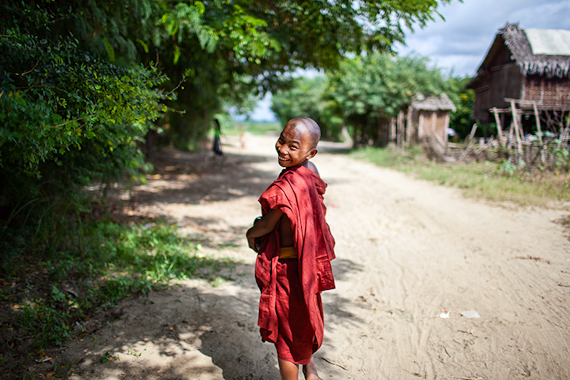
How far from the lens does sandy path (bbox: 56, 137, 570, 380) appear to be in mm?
2838

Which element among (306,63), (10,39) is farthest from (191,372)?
(306,63)

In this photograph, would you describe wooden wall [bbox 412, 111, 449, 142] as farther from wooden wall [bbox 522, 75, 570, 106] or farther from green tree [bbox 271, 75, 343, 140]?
green tree [bbox 271, 75, 343, 140]

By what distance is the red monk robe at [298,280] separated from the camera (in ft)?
7.11

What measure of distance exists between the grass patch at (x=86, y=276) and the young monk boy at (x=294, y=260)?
1937 mm

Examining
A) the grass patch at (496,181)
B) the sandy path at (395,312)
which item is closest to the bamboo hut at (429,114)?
the grass patch at (496,181)

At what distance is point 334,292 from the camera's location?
421cm

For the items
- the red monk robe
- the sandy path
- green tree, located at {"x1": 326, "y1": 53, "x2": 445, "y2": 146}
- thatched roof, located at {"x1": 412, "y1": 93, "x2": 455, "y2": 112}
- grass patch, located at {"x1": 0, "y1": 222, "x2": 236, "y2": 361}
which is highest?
green tree, located at {"x1": 326, "y1": 53, "x2": 445, "y2": 146}

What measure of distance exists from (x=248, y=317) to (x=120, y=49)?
131 inches

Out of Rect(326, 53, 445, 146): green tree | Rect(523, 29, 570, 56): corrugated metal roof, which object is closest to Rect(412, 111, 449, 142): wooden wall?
Rect(326, 53, 445, 146): green tree

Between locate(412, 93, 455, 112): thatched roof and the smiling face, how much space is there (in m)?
17.5

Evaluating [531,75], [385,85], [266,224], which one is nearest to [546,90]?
[531,75]

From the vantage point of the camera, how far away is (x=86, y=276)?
4.01 metres

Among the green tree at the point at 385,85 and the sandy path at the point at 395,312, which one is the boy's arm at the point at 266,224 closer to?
the sandy path at the point at 395,312

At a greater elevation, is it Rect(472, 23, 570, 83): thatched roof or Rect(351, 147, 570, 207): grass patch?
Rect(472, 23, 570, 83): thatched roof
